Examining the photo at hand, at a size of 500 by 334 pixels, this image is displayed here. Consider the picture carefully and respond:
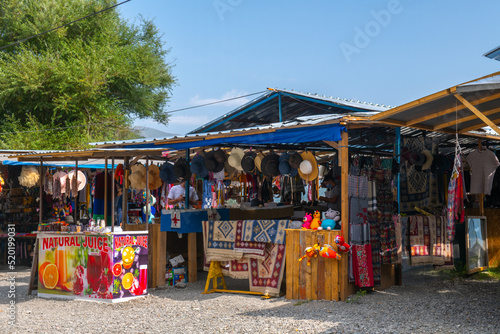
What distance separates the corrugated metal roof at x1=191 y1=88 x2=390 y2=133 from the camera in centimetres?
1217

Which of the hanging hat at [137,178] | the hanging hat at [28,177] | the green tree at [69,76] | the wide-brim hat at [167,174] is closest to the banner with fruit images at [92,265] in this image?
the hanging hat at [137,178]

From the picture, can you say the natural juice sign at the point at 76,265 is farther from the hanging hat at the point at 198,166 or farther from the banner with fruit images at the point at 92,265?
the hanging hat at the point at 198,166

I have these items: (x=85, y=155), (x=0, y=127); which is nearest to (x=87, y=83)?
(x=0, y=127)

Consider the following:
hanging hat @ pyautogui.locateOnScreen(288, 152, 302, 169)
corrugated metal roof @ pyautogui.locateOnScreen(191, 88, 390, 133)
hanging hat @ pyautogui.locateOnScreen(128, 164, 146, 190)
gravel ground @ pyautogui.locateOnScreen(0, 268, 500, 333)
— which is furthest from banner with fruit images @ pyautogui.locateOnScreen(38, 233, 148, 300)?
corrugated metal roof @ pyautogui.locateOnScreen(191, 88, 390, 133)

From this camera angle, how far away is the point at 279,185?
13.9 metres

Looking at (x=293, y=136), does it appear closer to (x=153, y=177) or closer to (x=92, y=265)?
(x=153, y=177)

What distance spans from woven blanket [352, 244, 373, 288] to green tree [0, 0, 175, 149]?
18940 mm

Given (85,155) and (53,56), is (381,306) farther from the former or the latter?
(53,56)

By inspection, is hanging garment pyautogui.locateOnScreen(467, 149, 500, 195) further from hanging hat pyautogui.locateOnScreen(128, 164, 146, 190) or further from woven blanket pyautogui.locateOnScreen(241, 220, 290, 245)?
hanging hat pyautogui.locateOnScreen(128, 164, 146, 190)

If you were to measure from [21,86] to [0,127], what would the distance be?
255 centimetres

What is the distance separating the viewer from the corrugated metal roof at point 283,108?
12168mm

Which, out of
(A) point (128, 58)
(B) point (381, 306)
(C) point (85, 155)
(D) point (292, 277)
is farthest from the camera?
(A) point (128, 58)

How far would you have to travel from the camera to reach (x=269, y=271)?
27.7 feet

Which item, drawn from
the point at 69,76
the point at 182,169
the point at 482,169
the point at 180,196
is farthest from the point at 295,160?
the point at 69,76
